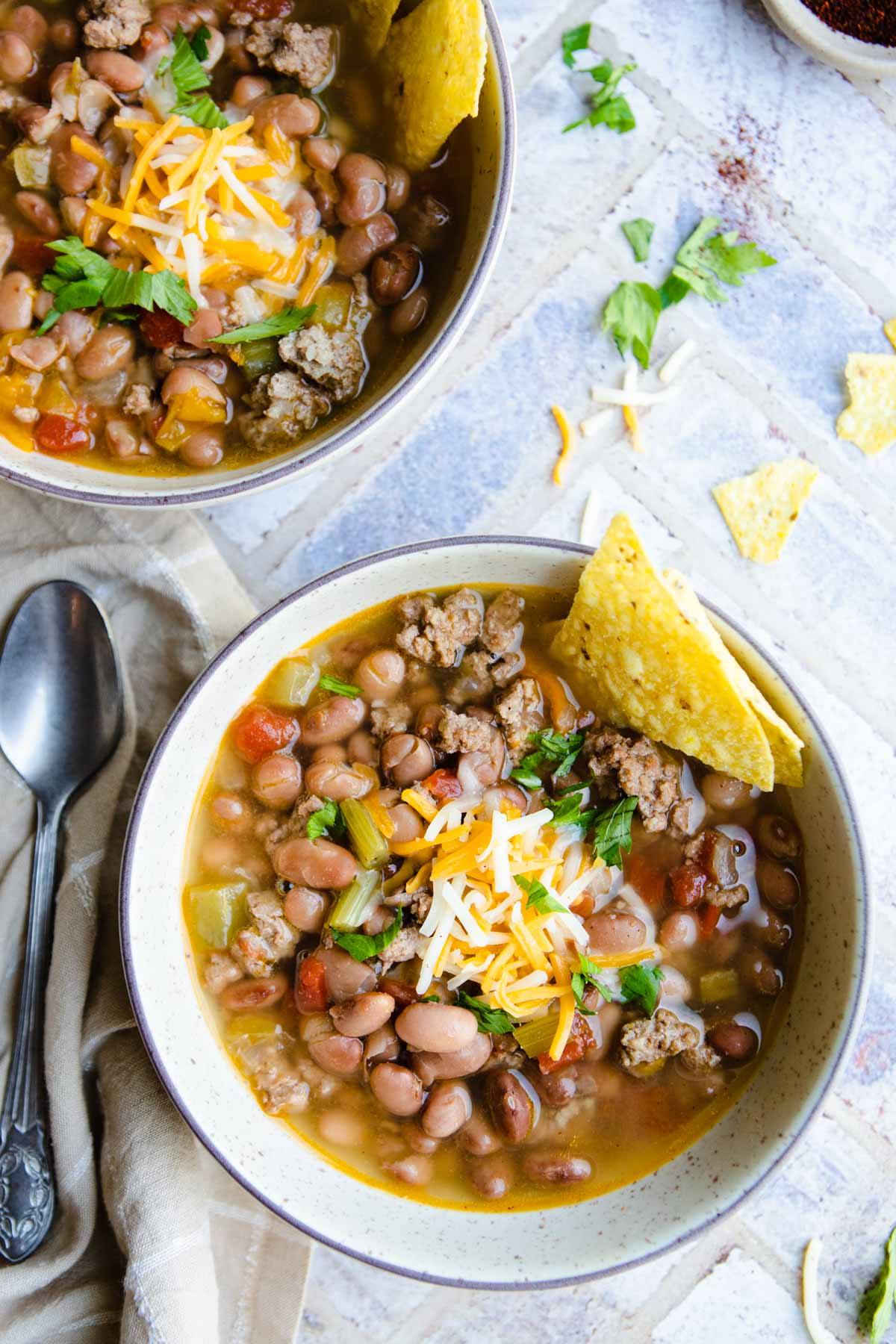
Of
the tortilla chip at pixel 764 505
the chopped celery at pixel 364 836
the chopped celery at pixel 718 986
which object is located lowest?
A: the chopped celery at pixel 364 836

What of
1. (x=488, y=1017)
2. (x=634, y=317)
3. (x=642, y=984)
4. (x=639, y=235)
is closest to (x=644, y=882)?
(x=642, y=984)

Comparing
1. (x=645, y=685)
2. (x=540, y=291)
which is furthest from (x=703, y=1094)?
(x=540, y=291)

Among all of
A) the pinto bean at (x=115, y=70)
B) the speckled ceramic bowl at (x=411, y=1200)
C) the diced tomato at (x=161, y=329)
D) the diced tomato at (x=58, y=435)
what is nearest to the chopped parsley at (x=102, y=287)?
the diced tomato at (x=161, y=329)

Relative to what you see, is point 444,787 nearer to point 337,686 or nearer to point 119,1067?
point 337,686

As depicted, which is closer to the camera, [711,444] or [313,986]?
[313,986]

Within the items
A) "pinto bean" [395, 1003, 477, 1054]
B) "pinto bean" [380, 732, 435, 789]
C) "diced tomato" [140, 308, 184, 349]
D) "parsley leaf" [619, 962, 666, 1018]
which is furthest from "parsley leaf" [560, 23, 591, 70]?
"pinto bean" [395, 1003, 477, 1054]

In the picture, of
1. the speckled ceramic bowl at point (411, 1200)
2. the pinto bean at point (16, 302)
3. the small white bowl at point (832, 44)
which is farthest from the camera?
the small white bowl at point (832, 44)

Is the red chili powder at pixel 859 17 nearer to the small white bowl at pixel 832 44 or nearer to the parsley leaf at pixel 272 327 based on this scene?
the small white bowl at pixel 832 44
